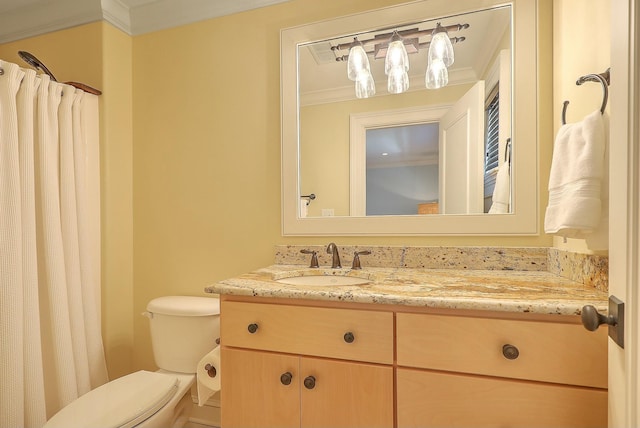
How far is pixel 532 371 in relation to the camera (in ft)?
2.66

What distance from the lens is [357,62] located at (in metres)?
1.56

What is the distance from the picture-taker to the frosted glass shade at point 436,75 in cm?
143

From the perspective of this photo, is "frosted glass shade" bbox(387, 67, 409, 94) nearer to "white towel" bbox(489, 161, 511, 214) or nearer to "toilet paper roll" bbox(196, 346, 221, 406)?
"white towel" bbox(489, 161, 511, 214)

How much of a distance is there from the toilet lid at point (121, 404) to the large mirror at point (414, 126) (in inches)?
36.2

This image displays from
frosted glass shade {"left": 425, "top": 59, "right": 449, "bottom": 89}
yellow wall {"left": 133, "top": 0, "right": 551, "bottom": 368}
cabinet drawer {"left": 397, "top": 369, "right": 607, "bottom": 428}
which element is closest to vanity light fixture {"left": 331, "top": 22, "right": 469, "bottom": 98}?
frosted glass shade {"left": 425, "top": 59, "right": 449, "bottom": 89}

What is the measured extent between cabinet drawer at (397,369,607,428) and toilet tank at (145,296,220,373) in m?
0.99

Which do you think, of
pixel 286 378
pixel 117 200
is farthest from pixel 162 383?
pixel 117 200

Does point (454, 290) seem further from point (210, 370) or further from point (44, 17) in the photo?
point (44, 17)

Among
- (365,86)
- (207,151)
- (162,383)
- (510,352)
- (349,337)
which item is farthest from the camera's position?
(207,151)

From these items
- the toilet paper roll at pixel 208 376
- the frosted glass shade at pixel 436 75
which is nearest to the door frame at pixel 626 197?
the frosted glass shade at pixel 436 75

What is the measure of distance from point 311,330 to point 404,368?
0.30 m

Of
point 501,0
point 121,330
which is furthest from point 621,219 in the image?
point 121,330

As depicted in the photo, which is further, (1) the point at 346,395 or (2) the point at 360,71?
(2) the point at 360,71

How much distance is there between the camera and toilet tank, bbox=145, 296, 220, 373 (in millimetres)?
1512
